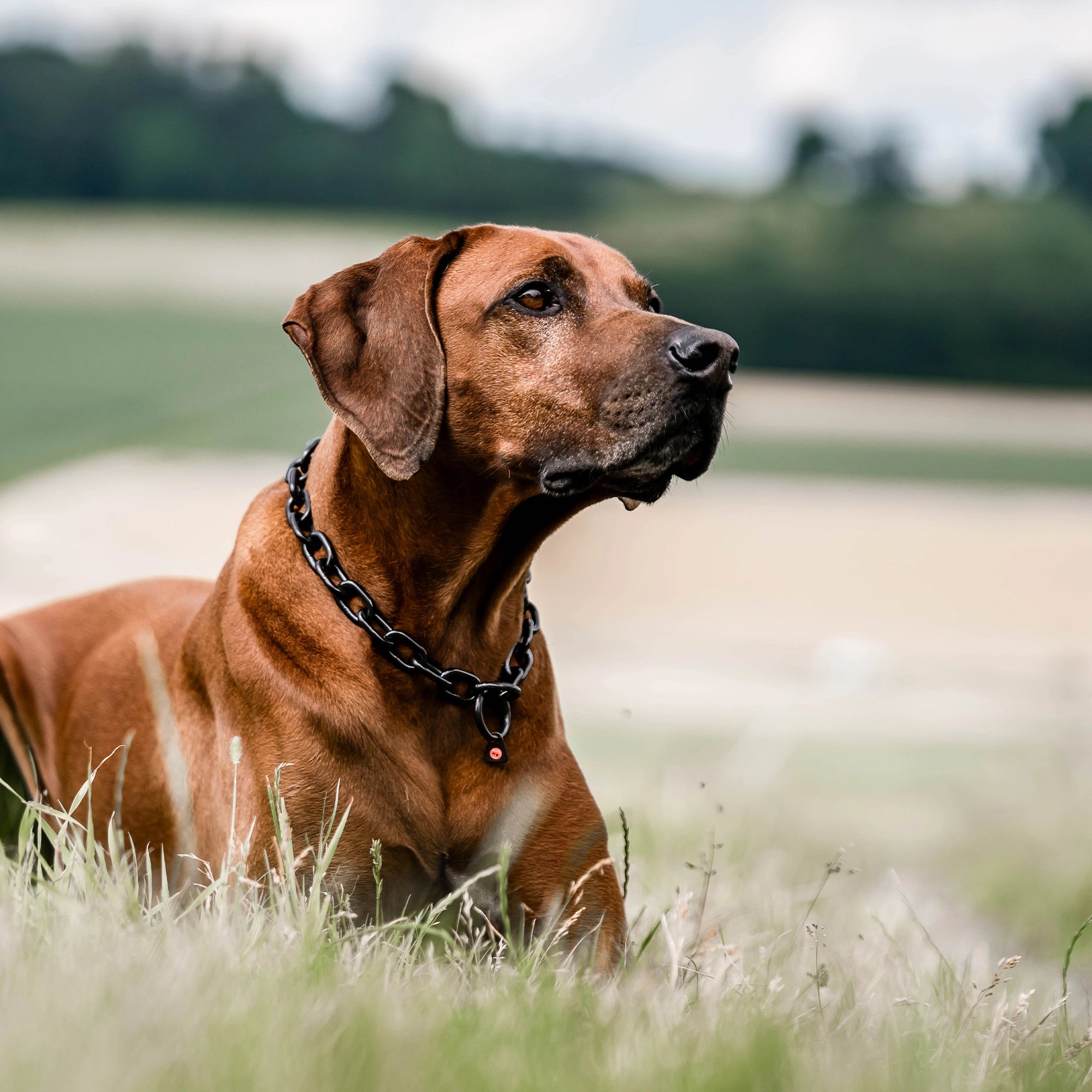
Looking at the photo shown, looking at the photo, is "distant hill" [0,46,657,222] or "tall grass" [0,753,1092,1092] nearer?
"tall grass" [0,753,1092,1092]

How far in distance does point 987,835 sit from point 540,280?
3.93 metres

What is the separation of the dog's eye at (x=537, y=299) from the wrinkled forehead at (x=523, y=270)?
0.02m

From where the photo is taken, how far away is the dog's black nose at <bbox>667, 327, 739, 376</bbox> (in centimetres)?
259

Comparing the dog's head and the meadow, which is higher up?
the dog's head

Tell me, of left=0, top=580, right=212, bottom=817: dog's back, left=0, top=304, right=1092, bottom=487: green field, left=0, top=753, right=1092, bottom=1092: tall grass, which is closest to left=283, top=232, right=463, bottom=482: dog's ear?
left=0, top=753, right=1092, bottom=1092: tall grass

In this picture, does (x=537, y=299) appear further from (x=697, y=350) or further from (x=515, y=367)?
(x=697, y=350)

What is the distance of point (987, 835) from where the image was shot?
5645mm

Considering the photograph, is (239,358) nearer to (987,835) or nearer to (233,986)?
(987,835)

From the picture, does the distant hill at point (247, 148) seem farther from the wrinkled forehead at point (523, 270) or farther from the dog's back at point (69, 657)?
the wrinkled forehead at point (523, 270)

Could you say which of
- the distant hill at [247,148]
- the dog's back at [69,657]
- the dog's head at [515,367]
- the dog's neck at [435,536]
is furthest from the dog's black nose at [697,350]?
the distant hill at [247,148]

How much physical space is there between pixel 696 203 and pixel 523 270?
78.5ft

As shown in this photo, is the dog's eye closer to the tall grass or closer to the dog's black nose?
the dog's black nose

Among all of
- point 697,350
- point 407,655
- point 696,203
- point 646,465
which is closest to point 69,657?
point 407,655

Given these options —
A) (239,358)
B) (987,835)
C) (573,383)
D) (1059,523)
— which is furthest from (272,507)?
(239,358)
